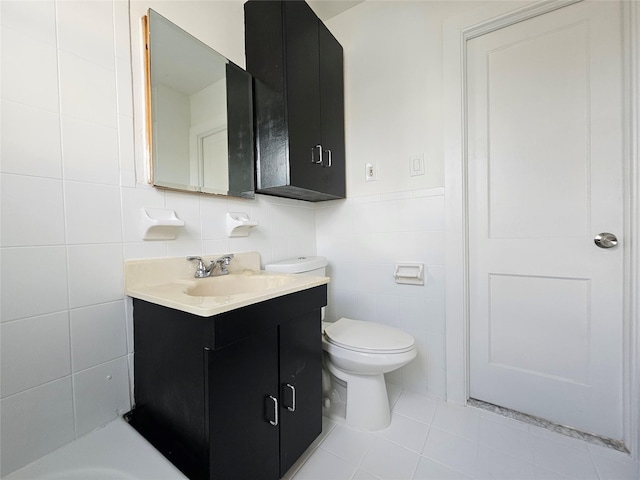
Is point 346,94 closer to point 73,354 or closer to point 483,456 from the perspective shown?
point 73,354

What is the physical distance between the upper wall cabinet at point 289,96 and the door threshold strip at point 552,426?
1408 millimetres

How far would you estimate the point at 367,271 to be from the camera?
161 centimetres

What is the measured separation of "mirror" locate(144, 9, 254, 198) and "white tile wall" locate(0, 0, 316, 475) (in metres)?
0.08

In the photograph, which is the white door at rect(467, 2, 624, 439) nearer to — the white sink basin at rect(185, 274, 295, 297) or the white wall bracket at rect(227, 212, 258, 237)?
the white sink basin at rect(185, 274, 295, 297)

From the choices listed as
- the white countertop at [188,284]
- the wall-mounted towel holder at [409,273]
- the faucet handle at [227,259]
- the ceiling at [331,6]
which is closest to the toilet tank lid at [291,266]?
the white countertop at [188,284]

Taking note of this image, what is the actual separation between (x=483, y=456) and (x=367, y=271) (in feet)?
3.16

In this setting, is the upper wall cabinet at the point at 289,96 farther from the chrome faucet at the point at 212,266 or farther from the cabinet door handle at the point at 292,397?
the cabinet door handle at the point at 292,397

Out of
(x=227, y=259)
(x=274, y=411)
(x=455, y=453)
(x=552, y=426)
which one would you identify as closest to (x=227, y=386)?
(x=274, y=411)

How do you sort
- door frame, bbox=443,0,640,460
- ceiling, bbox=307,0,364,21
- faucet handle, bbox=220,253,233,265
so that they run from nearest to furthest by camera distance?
1. door frame, bbox=443,0,640,460
2. faucet handle, bbox=220,253,233,265
3. ceiling, bbox=307,0,364,21

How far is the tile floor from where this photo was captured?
37.7 inches

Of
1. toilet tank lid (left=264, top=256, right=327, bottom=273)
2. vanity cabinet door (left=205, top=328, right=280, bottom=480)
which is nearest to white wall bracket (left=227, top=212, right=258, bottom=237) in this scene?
toilet tank lid (left=264, top=256, right=327, bottom=273)

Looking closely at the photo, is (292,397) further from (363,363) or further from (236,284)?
(236,284)

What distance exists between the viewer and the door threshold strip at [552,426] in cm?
108

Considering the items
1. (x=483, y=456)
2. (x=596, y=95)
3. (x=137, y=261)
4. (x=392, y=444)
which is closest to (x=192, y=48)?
(x=137, y=261)
